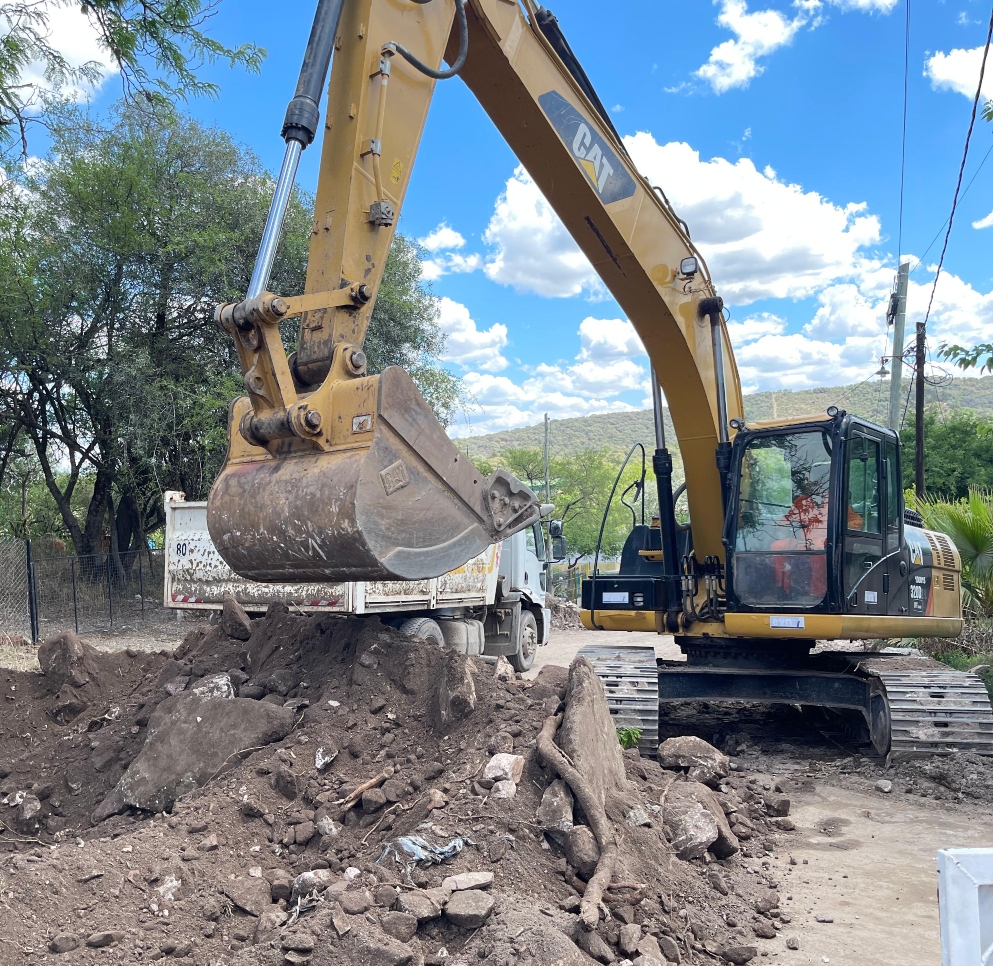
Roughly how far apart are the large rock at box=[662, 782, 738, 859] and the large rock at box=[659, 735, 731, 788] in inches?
28.2

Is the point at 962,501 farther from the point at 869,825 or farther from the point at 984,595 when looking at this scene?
the point at 869,825

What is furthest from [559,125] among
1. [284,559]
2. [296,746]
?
[296,746]

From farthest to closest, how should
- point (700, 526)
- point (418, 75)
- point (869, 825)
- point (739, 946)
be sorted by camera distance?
point (700, 526)
point (869, 825)
point (418, 75)
point (739, 946)

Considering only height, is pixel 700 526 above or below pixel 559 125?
below

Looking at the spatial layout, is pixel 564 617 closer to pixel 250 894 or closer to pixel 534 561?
pixel 534 561

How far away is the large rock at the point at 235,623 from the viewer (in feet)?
22.6

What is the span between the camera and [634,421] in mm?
133875

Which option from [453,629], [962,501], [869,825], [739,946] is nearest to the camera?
[739,946]

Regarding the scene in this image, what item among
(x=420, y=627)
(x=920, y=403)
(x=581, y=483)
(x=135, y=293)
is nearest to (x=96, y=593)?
(x=135, y=293)

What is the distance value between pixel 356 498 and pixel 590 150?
369 cm

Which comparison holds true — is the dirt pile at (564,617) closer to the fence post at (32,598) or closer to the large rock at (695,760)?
the fence post at (32,598)

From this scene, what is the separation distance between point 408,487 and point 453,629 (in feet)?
25.6

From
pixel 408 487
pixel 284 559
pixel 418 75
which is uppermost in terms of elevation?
pixel 418 75

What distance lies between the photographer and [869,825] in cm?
589
